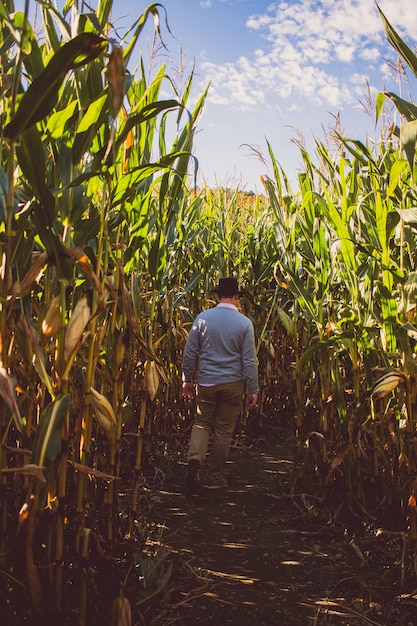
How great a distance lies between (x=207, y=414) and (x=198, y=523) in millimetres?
963

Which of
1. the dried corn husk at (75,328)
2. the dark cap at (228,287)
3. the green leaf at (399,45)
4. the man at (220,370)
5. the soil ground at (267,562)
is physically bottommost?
the soil ground at (267,562)

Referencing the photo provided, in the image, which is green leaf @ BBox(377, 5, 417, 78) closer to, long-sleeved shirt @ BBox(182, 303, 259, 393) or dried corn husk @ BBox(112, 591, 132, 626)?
dried corn husk @ BBox(112, 591, 132, 626)

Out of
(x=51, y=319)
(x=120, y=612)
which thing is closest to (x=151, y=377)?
(x=51, y=319)

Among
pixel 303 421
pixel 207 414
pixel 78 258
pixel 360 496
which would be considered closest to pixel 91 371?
pixel 78 258

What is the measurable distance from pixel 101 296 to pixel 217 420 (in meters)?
2.64

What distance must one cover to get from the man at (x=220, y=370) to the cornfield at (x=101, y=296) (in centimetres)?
52

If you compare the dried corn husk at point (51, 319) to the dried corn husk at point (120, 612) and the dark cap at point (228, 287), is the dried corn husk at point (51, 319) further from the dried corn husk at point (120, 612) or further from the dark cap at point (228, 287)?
the dark cap at point (228, 287)

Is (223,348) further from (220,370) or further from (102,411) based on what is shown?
(102,411)

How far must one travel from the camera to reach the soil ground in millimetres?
2262

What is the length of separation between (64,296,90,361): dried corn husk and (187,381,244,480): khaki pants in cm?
246

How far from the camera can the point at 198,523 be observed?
3.24m

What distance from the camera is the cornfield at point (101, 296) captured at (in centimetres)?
150

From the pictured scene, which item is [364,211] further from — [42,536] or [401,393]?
[42,536]

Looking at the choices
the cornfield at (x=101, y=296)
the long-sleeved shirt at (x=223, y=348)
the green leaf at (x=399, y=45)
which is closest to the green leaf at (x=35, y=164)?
the cornfield at (x=101, y=296)
